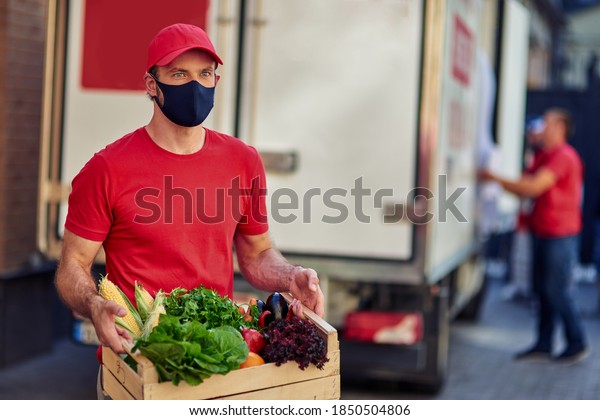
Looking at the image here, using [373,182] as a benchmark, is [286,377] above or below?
below

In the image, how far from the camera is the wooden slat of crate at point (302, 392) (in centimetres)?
317

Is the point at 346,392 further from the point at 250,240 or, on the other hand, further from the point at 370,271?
the point at 250,240

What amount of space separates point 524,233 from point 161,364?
31.3 feet

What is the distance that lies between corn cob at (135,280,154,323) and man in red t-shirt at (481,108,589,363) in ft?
19.3

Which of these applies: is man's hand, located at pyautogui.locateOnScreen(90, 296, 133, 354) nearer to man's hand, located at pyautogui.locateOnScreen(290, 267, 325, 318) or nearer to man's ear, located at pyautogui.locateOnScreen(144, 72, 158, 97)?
man's hand, located at pyautogui.locateOnScreen(290, 267, 325, 318)

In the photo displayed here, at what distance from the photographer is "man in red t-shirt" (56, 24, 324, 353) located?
133 inches

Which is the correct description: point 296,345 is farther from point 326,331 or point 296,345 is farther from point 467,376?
point 467,376

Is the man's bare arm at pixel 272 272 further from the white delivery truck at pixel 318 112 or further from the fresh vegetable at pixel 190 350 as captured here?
the white delivery truck at pixel 318 112

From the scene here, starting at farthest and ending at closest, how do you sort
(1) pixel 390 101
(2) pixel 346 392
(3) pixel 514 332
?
(3) pixel 514 332 < (2) pixel 346 392 < (1) pixel 390 101

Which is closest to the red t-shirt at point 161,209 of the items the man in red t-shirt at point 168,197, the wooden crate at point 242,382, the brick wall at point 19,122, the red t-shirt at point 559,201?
the man in red t-shirt at point 168,197

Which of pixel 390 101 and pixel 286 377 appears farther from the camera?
pixel 390 101
